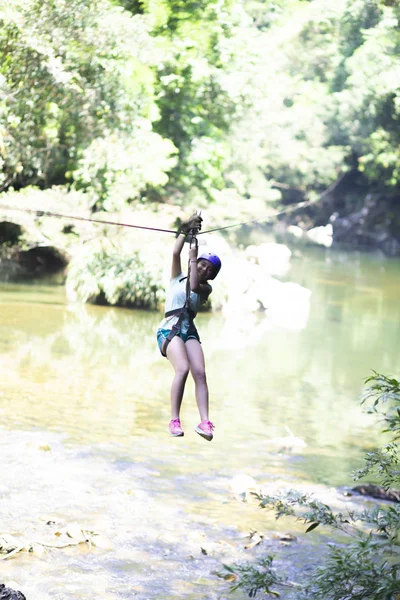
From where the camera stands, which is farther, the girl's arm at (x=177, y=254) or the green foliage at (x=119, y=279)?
the green foliage at (x=119, y=279)

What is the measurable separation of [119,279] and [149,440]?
361 inches

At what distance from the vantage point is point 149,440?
1057 cm

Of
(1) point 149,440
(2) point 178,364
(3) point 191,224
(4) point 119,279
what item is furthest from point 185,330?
(4) point 119,279

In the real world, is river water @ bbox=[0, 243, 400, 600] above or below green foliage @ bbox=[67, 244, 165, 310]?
below

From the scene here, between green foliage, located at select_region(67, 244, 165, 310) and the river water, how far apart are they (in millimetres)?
472

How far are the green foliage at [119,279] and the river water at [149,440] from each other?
0.47 metres

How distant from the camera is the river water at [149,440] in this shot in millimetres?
7188

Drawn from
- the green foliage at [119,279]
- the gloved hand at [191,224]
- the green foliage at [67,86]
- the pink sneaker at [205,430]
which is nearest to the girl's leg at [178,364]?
the pink sneaker at [205,430]

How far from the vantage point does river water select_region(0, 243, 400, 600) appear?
719 centimetres

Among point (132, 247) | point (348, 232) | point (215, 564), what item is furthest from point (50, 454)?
point (348, 232)

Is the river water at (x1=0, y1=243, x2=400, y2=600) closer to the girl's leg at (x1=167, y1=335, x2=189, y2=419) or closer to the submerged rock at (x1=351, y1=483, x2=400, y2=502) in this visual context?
the submerged rock at (x1=351, y1=483, x2=400, y2=502)

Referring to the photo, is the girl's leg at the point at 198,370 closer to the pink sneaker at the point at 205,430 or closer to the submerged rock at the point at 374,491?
the pink sneaker at the point at 205,430

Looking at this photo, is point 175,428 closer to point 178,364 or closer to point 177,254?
point 178,364

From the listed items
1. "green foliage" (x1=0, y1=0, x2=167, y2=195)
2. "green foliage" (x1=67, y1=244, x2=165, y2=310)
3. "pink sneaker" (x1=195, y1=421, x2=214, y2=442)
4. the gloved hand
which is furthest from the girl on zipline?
"green foliage" (x1=67, y1=244, x2=165, y2=310)
